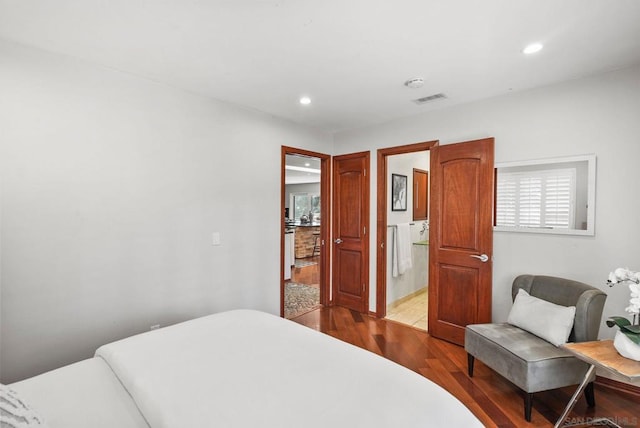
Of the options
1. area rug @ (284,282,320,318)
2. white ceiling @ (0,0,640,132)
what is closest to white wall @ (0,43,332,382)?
white ceiling @ (0,0,640,132)

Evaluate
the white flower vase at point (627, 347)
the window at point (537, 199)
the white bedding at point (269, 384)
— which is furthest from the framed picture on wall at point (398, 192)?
the white bedding at point (269, 384)

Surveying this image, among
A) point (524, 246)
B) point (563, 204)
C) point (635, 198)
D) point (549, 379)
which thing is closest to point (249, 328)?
point (549, 379)

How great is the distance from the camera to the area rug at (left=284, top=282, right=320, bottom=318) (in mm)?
4046

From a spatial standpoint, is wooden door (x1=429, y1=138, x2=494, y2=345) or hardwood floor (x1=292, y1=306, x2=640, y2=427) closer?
hardwood floor (x1=292, y1=306, x2=640, y2=427)

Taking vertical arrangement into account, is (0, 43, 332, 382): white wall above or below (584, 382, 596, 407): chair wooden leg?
above

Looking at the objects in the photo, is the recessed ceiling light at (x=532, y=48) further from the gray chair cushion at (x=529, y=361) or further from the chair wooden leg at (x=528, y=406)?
the chair wooden leg at (x=528, y=406)

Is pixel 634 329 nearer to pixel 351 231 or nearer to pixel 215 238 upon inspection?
pixel 351 231

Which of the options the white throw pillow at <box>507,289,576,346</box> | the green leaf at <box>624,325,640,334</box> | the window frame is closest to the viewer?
the green leaf at <box>624,325,640,334</box>

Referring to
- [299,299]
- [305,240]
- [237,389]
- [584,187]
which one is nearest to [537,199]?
[584,187]

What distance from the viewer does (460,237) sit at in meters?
3.01

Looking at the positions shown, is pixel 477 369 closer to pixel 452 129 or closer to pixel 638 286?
pixel 638 286

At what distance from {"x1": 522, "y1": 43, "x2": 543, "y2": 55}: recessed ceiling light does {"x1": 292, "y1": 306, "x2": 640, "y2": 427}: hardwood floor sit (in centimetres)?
245

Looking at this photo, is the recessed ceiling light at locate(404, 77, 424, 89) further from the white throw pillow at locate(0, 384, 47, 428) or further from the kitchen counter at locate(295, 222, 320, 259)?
the kitchen counter at locate(295, 222, 320, 259)

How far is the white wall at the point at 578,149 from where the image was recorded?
2.27m
